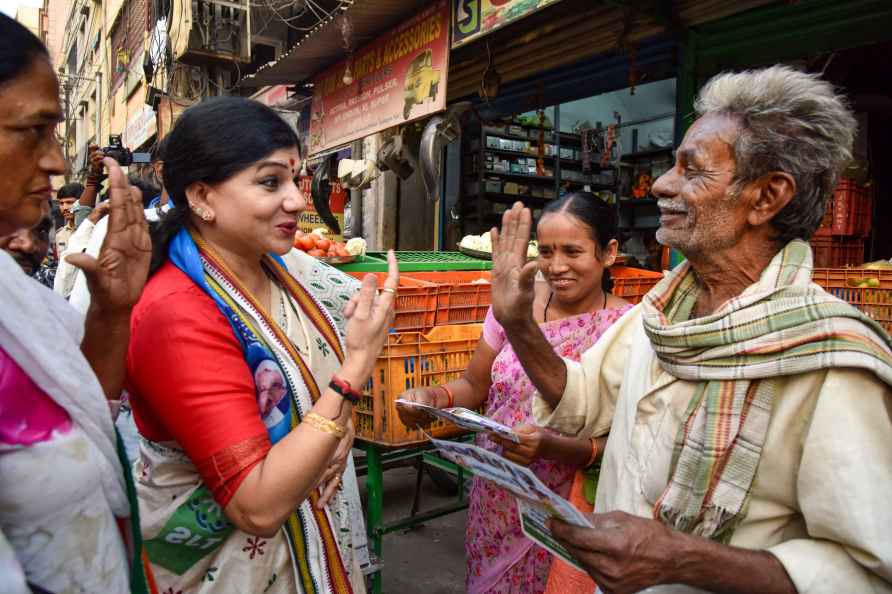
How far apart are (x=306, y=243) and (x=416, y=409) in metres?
2.24

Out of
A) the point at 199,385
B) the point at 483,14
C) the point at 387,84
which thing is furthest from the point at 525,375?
the point at 387,84

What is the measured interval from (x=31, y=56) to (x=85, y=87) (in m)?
26.1

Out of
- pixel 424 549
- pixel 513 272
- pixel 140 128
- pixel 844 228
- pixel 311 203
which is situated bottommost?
pixel 424 549

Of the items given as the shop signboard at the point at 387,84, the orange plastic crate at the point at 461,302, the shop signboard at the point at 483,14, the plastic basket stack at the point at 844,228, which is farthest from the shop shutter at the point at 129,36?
the plastic basket stack at the point at 844,228

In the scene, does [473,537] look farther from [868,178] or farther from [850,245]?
[868,178]

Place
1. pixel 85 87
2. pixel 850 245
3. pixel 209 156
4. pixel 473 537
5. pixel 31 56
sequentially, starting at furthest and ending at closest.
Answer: pixel 85 87 → pixel 850 245 → pixel 473 537 → pixel 209 156 → pixel 31 56

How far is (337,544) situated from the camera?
1540mm

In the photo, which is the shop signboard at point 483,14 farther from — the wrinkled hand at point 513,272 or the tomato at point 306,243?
the wrinkled hand at point 513,272

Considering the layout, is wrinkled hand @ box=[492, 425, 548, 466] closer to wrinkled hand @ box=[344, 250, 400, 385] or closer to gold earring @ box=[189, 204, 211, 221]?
wrinkled hand @ box=[344, 250, 400, 385]

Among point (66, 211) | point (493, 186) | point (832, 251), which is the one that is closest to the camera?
point (832, 251)

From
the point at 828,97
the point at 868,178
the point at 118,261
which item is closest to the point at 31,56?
the point at 118,261

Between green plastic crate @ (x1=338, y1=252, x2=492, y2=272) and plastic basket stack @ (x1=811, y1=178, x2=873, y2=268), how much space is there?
7.55 ft

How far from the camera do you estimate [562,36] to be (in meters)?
4.57

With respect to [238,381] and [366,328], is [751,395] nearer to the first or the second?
[366,328]
